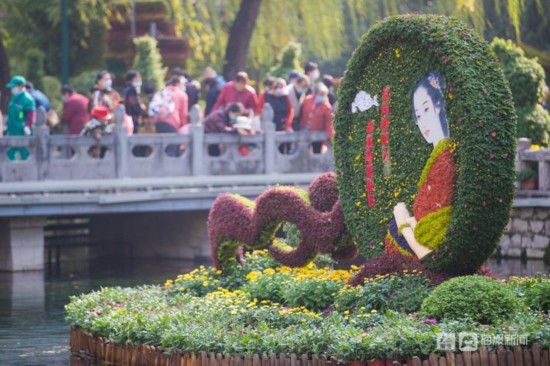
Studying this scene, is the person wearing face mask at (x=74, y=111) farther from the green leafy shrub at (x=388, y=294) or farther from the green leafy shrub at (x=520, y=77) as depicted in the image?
the green leafy shrub at (x=388, y=294)

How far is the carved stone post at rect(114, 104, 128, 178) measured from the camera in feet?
75.1

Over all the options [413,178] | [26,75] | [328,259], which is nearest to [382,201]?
[413,178]

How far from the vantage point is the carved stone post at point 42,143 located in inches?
878

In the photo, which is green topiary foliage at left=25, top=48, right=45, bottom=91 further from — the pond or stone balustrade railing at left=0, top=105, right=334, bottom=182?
stone balustrade railing at left=0, top=105, right=334, bottom=182

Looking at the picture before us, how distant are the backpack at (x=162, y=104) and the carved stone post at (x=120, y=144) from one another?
0.90m

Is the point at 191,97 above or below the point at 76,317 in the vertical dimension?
above

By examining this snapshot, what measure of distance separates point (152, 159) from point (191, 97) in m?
2.65

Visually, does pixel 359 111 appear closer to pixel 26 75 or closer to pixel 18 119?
pixel 18 119

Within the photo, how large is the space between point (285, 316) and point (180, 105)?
10873 mm

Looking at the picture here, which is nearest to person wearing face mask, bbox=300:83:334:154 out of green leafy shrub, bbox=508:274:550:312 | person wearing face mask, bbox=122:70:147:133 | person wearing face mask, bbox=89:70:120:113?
person wearing face mask, bbox=122:70:147:133

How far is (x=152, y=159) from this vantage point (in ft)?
76.7

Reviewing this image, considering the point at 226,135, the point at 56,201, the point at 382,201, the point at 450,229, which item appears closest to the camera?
the point at 450,229

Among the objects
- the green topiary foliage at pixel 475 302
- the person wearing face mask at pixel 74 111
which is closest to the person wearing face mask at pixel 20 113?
the person wearing face mask at pixel 74 111

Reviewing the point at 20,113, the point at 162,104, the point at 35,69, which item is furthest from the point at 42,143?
the point at 35,69
